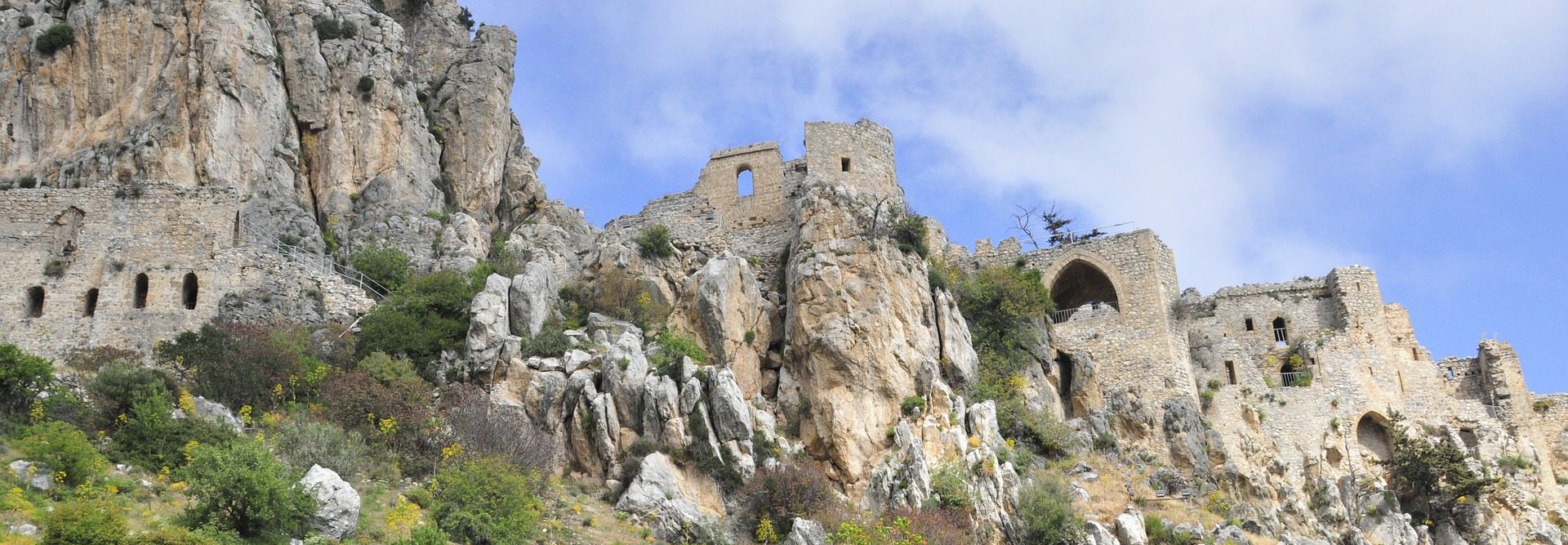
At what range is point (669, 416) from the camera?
32.2 metres

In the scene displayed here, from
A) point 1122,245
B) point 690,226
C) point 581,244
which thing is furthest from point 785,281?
point 1122,245

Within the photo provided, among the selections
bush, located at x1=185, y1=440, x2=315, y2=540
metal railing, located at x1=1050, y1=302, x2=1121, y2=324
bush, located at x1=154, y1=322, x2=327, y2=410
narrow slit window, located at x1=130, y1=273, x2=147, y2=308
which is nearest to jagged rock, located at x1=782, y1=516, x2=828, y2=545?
bush, located at x1=185, y1=440, x2=315, y2=540

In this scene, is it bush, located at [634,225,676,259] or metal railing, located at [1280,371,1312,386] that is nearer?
bush, located at [634,225,676,259]

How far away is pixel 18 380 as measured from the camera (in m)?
28.9

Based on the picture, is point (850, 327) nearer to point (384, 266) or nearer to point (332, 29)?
point (384, 266)

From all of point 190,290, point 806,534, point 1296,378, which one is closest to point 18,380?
point 190,290

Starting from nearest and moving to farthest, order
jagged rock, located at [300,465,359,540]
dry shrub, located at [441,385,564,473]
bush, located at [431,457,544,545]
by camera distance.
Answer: jagged rock, located at [300,465,359,540], bush, located at [431,457,544,545], dry shrub, located at [441,385,564,473]

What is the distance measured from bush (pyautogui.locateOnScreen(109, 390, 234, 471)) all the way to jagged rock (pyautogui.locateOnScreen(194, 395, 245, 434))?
13.6 inches

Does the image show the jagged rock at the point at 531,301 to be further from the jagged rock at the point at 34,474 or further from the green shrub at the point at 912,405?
the jagged rock at the point at 34,474

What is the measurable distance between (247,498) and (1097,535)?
60.5 feet

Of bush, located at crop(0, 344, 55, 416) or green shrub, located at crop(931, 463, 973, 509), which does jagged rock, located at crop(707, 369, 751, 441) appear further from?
bush, located at crop(0, 344, 55, 416)

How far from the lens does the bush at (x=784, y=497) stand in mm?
30781

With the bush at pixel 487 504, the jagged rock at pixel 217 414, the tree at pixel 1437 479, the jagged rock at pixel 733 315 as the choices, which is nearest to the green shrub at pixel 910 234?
the jagged rock at pixel 733 315

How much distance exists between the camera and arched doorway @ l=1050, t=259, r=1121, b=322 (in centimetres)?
4534
